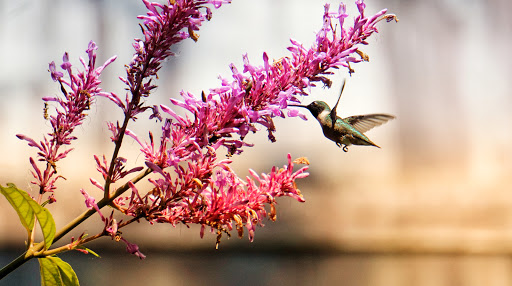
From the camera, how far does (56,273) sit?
30 centimetres

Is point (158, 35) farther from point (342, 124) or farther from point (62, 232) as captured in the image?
point (342, 124)

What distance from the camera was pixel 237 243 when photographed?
1681mm

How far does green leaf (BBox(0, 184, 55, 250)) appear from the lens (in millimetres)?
281

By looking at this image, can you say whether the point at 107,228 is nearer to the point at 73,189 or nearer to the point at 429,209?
the point at 73,189

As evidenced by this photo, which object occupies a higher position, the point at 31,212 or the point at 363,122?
the point at 363,122

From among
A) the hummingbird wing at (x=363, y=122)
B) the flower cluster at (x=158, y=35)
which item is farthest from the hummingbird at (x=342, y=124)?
the flower cluster at (x=158, y=35)

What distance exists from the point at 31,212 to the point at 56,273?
3 centimetres

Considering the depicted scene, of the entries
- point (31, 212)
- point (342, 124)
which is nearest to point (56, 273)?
point (31, 212)

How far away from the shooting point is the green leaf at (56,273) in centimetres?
30

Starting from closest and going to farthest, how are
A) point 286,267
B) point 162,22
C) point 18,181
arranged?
point 162,22 → point 18,181 → point 286,267

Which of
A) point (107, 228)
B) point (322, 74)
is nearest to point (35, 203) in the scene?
point (107, 228)

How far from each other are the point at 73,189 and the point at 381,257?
0.84 m

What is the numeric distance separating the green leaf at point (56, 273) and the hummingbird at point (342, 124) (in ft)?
0.50

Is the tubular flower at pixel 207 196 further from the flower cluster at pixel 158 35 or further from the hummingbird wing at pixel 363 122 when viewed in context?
the hummingbird wing at pixel 363 122
